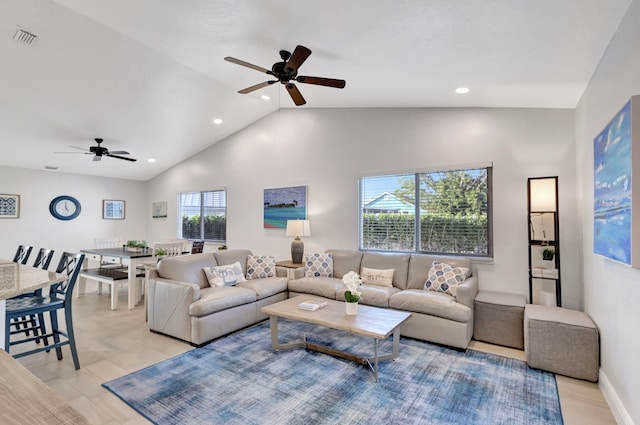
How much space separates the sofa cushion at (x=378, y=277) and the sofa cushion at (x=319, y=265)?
23.6 inches

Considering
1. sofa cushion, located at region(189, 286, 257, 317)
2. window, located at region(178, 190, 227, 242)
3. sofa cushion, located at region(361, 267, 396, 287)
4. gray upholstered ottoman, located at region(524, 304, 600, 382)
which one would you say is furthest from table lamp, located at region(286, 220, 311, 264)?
gray upholstered ottoman, located at region(524, 304, 600, 382)

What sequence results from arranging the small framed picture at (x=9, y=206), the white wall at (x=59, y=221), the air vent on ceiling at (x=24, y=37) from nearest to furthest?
the air vent on ceiling at (x=24, y=37) < the small framed picture at (x=9, y=206) < the white wall at (x=59, y=221)

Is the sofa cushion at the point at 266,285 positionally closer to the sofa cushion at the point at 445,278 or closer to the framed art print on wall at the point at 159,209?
the sofa cushion at the point at 445,278

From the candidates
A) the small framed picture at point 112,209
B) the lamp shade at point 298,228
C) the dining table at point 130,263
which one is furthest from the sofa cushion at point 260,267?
the small framed picture at point 112,209

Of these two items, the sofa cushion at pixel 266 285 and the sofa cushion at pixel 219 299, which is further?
the sofa cushion at pixel 266 285

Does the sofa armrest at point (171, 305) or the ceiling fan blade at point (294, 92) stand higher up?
the ceiling fan blade at point (294, 92)

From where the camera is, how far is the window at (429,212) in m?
4.27

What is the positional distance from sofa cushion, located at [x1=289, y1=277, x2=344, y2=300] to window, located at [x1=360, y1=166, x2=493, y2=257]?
1019 mm

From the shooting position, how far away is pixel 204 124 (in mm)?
6062

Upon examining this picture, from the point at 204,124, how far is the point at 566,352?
610cm

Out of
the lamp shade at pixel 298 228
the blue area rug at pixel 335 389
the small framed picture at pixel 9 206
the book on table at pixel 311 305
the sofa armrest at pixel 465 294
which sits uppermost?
the small framed picture at pixel 9 206

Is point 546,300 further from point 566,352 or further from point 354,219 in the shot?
point 354,219

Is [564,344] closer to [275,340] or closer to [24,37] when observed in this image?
[275,340]

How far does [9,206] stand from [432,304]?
7.99 m
